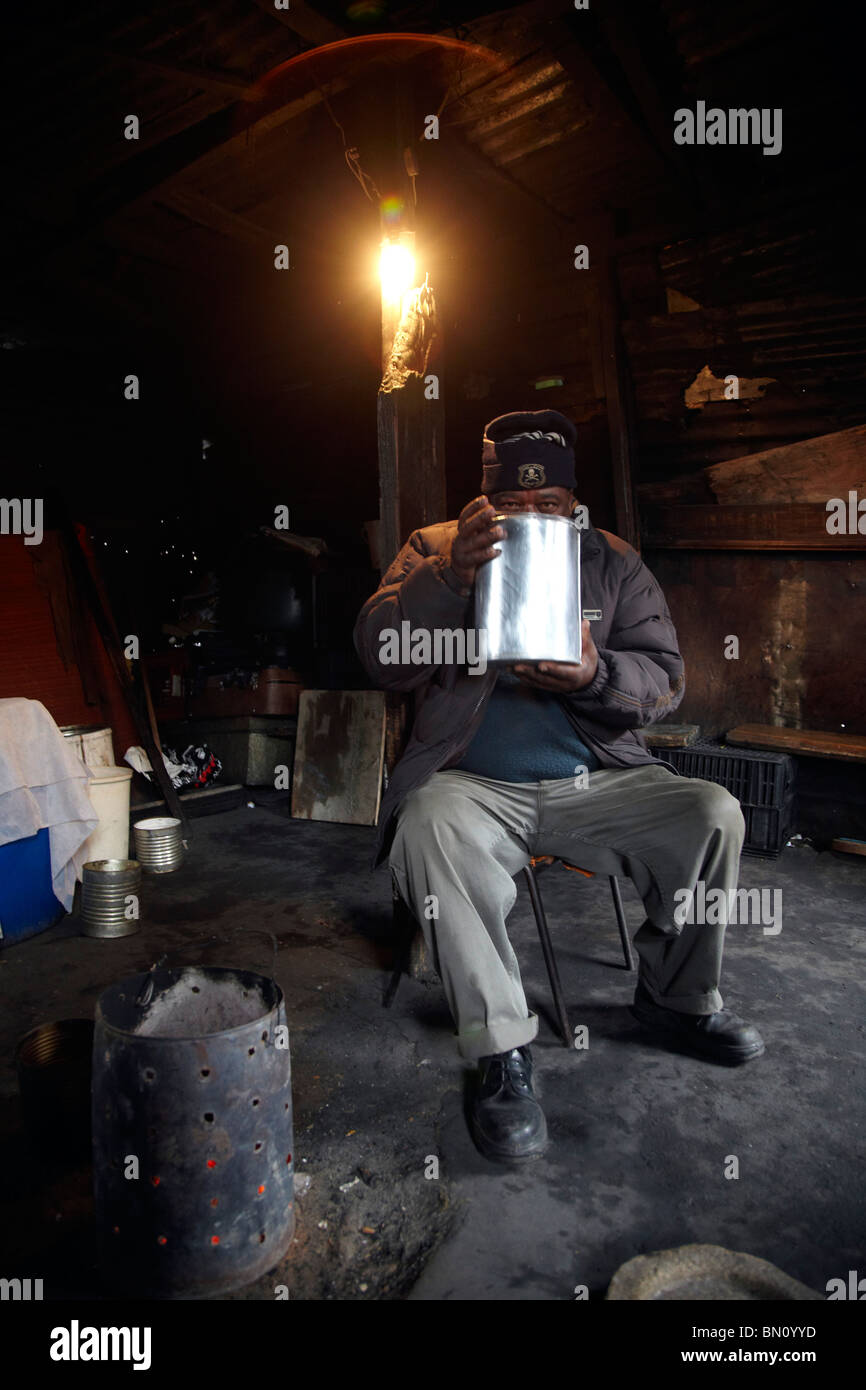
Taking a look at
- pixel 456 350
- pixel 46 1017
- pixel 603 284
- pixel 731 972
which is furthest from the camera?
pixel 456 350

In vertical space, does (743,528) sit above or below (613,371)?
below

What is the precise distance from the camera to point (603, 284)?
521 cm

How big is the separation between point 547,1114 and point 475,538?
161 centimetres

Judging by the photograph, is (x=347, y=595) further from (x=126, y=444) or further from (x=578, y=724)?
(x=578, y=724)

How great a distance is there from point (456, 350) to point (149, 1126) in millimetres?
5497

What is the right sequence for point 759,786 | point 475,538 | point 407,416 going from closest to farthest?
point 475,538 < point 407,416 < point 759,786

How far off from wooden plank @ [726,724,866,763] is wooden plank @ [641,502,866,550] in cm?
114

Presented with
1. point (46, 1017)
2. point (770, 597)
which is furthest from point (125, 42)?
point (770, 597)

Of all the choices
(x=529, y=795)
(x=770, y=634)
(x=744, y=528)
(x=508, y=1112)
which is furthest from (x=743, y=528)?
(x=508, y=1112)

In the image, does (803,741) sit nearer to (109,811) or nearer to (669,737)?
(669,737)

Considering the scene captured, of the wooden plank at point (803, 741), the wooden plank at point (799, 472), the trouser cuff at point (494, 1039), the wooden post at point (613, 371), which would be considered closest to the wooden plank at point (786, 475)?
the wooden plank at point (799, 472)

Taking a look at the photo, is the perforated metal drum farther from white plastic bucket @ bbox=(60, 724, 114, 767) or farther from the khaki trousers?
white plastic bucket @ bbox=(60, 724, 114, 767)

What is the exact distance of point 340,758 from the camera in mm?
5844
